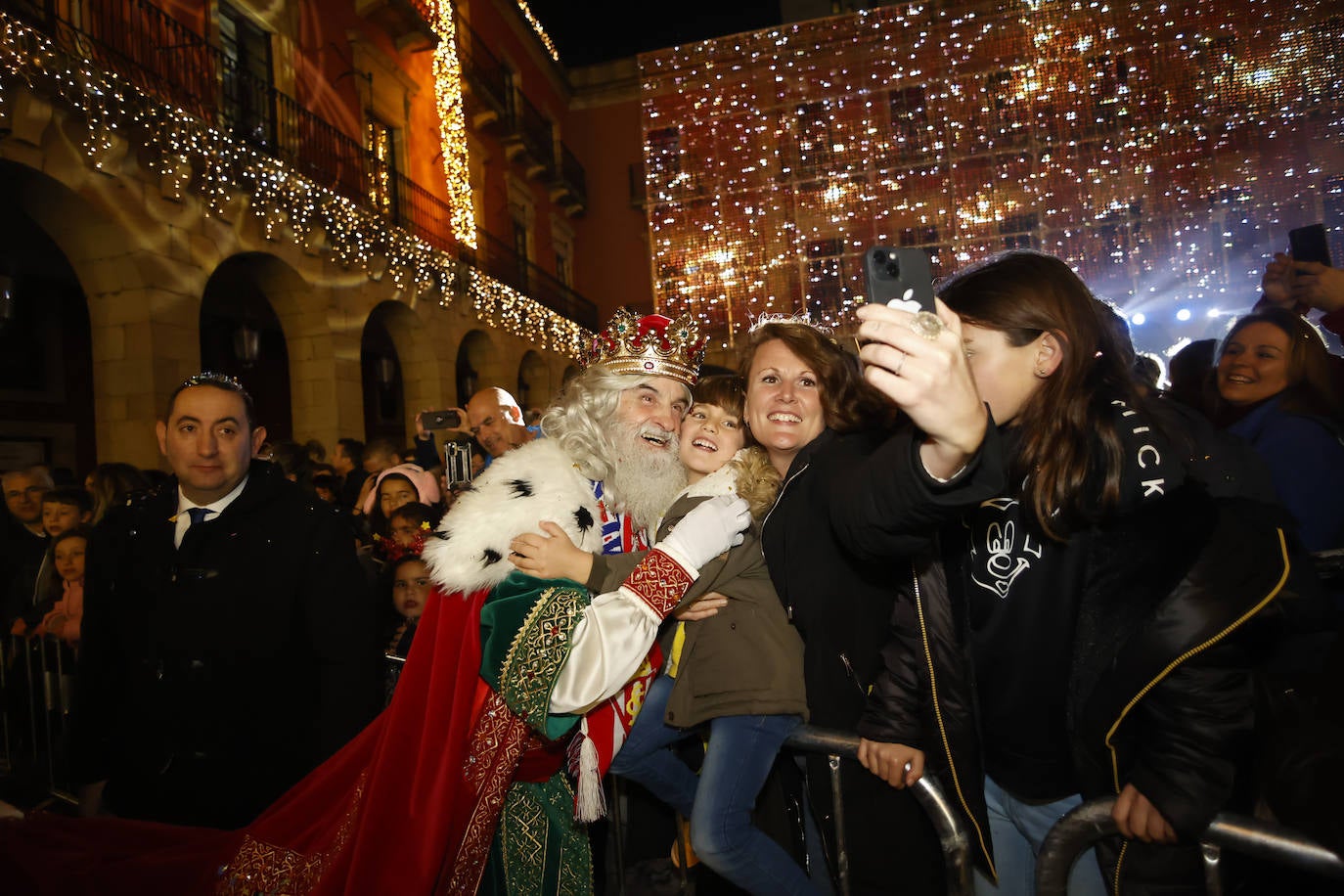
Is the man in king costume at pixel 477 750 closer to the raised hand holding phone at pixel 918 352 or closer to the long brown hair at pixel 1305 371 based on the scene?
the raised hand holding phone at pixel 918 352

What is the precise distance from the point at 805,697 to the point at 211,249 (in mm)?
8975

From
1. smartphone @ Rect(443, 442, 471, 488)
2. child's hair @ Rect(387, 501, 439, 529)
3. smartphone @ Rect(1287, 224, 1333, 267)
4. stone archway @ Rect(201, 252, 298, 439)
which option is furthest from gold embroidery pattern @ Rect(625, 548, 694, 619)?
stone archway @ Rect(201, 252, 298, 439)

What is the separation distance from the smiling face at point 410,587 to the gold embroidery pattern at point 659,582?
7.79 feet

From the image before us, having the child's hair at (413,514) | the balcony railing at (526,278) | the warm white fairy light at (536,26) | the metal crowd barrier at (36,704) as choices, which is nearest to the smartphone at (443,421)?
the child's hair at (413,514)

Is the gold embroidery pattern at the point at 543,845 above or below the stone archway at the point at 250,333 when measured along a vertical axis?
below

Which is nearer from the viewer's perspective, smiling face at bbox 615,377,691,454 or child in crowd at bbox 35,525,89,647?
smiling face at bbox 615,377,691,454

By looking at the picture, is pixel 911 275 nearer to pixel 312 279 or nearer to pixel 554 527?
pixel 554 527

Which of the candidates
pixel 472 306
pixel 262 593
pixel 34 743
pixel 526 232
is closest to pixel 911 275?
pixel 262 593

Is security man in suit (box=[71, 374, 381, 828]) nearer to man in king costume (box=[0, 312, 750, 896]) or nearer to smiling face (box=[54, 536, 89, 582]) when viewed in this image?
man in king costume (box=[0, 312, 750, 896])

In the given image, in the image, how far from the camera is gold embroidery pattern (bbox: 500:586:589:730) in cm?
188

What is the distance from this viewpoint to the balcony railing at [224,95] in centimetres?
713

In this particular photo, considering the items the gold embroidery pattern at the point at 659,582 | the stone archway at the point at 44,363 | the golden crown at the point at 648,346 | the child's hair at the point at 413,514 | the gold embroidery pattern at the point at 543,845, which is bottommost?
the gold embroidery pattern at the point at 543,845

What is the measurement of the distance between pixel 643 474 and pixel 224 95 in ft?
32.4

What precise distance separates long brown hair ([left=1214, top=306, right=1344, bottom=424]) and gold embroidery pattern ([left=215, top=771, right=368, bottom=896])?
12.0 ft
